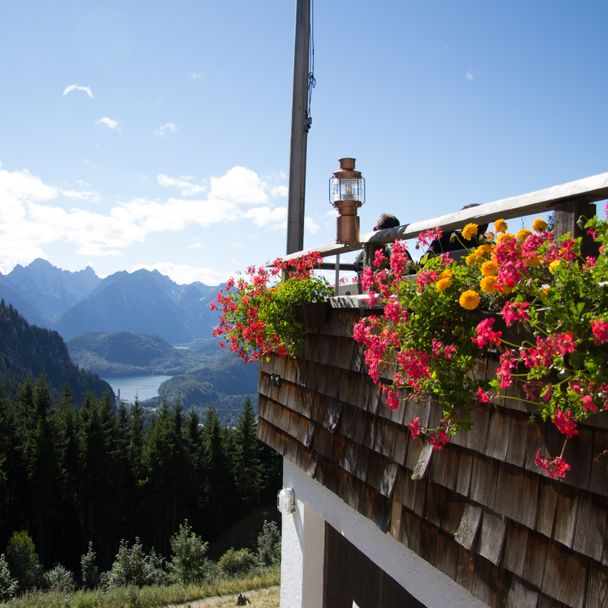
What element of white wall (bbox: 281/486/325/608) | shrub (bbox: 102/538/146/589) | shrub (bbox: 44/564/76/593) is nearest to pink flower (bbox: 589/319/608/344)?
white wall (bbox: 281/486/325/608)

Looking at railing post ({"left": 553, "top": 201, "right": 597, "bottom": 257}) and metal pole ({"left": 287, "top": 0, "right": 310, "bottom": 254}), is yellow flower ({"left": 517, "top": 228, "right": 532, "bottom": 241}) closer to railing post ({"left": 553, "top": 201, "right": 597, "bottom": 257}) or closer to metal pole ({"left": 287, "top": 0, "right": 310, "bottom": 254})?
railing post ({"left": 553, "top": 201, "right": 597, "bottom": 257})

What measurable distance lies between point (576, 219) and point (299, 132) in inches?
167

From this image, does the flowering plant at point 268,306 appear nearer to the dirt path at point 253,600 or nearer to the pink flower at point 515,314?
the pink flower at point 515,314

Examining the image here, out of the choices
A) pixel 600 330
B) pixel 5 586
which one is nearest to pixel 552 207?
pixel 600 330

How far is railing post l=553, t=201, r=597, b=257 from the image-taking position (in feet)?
6.72

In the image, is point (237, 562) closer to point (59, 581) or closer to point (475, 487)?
point (59, 581)

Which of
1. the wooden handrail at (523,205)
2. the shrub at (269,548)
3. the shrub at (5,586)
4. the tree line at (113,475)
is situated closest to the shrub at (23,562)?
the shrub at (5,586)

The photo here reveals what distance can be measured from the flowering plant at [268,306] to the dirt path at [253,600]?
7.20 metres

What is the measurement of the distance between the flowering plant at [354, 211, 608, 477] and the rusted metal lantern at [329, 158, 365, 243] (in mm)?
1239

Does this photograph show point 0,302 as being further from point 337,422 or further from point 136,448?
point 337,422

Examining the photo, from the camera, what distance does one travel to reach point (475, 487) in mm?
2404

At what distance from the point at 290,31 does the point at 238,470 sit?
4276 centimetres

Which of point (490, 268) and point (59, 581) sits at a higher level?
point (490, 268)

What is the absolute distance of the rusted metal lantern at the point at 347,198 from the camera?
3.88 metres
